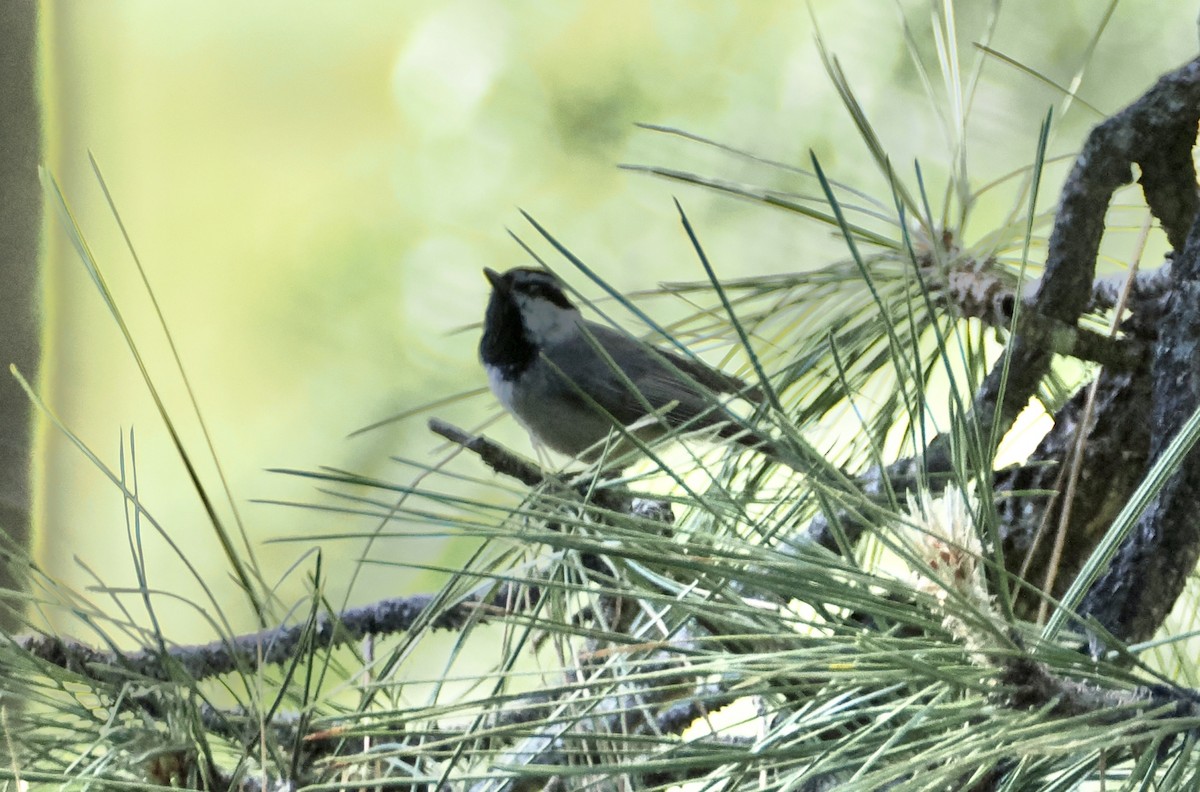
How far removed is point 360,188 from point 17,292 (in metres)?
0.80

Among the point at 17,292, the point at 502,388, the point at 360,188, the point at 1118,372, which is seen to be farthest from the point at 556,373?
the point at 360,188

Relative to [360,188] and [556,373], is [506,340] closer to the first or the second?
[556,373]

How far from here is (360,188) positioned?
161 centimetres

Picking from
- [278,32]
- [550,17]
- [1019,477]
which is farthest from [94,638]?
[1019,477]

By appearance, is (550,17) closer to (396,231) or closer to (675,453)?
(396,231)

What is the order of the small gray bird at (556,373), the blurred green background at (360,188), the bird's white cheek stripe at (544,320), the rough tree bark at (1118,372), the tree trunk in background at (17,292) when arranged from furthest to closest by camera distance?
the blurred green background at (360,188) < the bird's white cheek stripe at (544,320) < the small gray bird at (556,373) < the tree trunk in background at (17,292) < the rough tree bark at (1118,372)

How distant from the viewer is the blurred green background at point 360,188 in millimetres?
1479

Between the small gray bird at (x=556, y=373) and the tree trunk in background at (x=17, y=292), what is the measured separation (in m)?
0.39

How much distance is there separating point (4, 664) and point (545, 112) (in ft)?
4.03

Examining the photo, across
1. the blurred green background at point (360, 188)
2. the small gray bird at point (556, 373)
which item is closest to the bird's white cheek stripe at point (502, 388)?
the small gray bird at point (556, 373)

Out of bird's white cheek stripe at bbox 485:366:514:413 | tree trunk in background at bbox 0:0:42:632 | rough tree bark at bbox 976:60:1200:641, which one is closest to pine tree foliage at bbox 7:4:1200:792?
rough tree bark at bbox 976:60:1200:641

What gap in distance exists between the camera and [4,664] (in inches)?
17.6

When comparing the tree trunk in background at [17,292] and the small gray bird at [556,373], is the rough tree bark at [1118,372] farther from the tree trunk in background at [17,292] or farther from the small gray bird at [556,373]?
the tree trunk in background at [17,292]

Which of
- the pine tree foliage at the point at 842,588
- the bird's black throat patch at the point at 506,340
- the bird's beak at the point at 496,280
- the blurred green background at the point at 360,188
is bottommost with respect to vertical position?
the pine tree foliage at the point at 842,588
